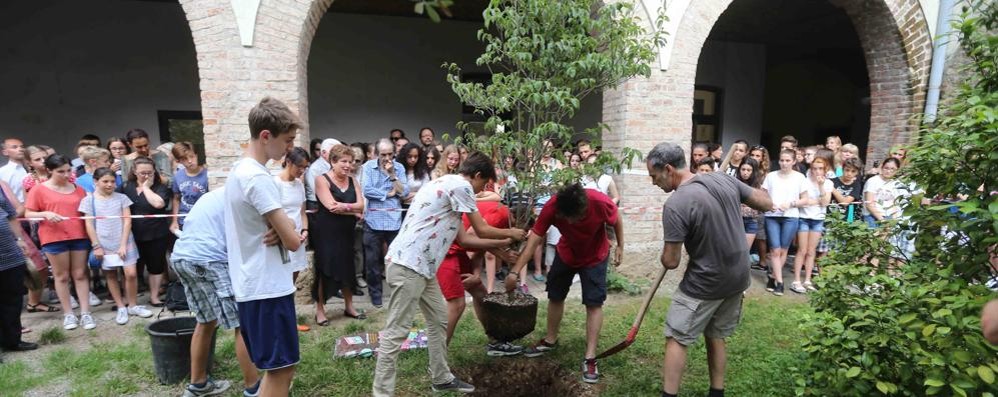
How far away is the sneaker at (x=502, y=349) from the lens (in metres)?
4.25

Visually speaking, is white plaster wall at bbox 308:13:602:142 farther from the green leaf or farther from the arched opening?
the green leaf

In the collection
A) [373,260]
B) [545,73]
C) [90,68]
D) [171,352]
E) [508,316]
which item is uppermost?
[90,68]

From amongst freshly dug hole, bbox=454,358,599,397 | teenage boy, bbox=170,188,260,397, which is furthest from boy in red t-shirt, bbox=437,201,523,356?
teenage boy, bbox=170,188,260,397

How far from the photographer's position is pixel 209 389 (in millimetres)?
3527

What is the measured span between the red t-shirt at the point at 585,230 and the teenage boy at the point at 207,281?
2.17 m

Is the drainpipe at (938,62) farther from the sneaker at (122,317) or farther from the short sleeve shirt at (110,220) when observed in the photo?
the sneaker at (122,317)

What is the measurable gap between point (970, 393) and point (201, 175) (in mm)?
6341

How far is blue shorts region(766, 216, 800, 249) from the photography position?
6273 mm

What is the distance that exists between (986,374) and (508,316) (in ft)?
9.35

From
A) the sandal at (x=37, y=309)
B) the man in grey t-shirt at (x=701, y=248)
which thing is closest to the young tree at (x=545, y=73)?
the man in grey t-shirt at (x=701, y=248)

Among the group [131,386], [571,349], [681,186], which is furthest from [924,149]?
[131,386]

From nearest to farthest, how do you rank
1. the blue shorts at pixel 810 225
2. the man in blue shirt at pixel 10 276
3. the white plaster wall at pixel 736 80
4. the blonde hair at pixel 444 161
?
the man in blue shirt at pixel 10 276 < the blonde hair at pixel 444 161 < the blue shorts at pixel 810 225 < the white plaster wall at pixel 736 80

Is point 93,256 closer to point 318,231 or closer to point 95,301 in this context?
point 95,301

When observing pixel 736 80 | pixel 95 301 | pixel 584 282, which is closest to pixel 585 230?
pixel 584 282
